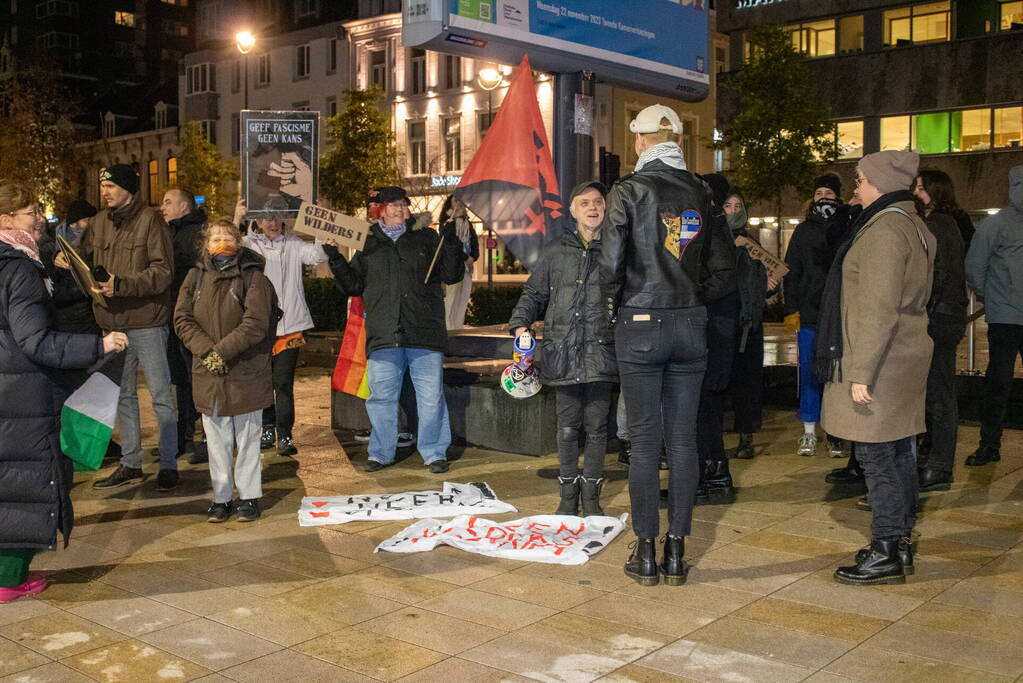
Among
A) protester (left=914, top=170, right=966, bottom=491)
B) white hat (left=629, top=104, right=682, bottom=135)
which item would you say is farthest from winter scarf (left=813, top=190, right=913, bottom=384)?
protester (left=914, top=170, right=966, bottom=491)

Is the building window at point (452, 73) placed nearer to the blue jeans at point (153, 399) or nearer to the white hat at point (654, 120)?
the blue jeans at point (153, 399)

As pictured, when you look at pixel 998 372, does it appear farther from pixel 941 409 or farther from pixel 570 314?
pixel 570 314

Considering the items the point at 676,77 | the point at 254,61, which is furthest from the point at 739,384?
the point at 254,61

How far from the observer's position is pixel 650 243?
5.23 meters

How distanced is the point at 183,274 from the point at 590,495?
3.90m

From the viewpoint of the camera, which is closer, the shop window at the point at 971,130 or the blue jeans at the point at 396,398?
the blue jeans at the point at 396,398

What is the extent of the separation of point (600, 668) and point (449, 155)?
4596cm

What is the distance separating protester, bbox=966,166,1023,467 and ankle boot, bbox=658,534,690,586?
3746 millimetres

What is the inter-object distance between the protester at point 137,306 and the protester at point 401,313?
1.23m

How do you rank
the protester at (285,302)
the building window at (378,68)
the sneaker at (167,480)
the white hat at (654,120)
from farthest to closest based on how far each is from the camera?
the building window at (378,68) → the protester at (285,302) → the sneaker at (167,480) → the white hat at (654,120)

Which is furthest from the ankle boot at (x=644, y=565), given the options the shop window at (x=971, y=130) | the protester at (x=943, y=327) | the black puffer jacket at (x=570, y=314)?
the shop window at (x=971, y=130)

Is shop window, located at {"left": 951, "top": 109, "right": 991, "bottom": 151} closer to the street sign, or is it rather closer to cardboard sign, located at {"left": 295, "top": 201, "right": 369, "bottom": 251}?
the street sign

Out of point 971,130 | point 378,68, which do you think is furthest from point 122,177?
point 378,68

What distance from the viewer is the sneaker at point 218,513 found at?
6.76 meters
